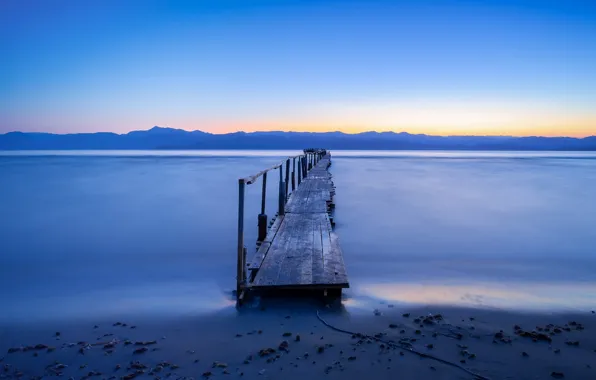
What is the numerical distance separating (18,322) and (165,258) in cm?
321

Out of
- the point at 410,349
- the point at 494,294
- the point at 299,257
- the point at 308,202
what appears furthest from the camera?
the point at 308,202

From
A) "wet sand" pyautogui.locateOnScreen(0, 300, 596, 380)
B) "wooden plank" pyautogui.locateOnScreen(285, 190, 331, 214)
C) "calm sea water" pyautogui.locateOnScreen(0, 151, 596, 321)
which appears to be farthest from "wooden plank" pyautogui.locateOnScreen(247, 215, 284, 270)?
"wooden plank" pyautogui.locateOnScreen(285, 190, 331, 214)

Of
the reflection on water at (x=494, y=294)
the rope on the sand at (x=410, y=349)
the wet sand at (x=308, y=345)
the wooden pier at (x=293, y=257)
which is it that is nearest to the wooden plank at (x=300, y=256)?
the wooden pier at (x=293, y=257)

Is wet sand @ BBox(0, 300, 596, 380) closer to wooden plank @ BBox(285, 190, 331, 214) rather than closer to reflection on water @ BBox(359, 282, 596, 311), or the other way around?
reflection on water @ BBox(359, 282, 596, 311)

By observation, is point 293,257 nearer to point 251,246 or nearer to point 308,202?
point 251,246

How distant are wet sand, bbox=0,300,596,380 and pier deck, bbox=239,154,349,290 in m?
0.27

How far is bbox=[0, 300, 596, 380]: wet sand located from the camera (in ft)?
11.3

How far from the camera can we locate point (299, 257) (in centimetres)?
595

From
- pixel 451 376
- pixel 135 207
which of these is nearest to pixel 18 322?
pixel 451 376

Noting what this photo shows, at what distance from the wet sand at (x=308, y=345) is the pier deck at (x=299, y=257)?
0.89 ft

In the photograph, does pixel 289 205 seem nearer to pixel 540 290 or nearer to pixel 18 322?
pixel 540 290

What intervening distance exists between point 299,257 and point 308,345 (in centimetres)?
214

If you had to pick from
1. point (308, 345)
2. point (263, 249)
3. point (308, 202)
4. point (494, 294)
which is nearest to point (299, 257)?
point (263, 249)

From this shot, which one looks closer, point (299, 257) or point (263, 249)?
point (299, 257)
